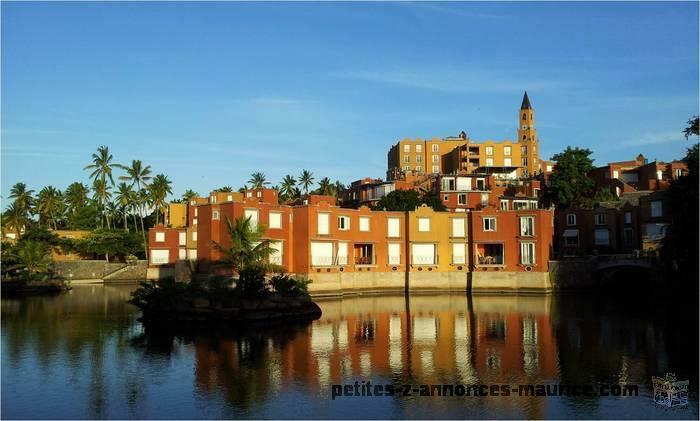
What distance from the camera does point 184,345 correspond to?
120 feet

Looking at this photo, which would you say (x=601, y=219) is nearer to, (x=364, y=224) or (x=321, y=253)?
(x=364, y=224)

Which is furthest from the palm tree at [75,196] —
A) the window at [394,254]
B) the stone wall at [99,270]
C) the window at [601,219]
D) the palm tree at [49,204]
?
the window at [601,219]

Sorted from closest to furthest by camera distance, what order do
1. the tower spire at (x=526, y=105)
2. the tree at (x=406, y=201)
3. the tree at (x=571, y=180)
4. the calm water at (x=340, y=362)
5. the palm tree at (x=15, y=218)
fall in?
the calm water at (x=340, y=362) → the tree at (x=406, y=201) → the tree at (x=571, y=180) → the palm tree at (x=15, y=218) → the tower spire at (x=526, y=105)

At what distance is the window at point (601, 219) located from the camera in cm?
7794

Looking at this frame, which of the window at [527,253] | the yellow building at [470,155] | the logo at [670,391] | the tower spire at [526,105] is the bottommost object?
the logo at [670,391]

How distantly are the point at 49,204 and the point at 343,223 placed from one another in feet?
226

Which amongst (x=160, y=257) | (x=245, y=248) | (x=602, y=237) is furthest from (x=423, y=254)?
(x=160, y=257)

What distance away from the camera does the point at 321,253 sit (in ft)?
211

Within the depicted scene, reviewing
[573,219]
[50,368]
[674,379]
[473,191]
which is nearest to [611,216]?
[573,219]

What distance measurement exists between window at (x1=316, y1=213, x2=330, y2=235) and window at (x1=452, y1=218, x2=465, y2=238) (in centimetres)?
1507

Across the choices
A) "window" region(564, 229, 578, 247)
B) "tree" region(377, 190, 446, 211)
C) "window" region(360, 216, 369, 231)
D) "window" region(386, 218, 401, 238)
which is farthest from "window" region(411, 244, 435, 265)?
"window" region(564, 229, 578, 247)

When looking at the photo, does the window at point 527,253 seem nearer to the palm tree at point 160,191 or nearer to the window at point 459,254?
the window at point 459,254

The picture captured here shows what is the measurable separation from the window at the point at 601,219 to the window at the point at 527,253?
14.4 meters

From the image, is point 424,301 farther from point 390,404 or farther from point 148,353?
point 390,404
